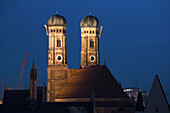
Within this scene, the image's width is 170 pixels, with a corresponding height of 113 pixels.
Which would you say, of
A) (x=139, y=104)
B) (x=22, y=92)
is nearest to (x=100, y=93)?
(x=22, y=92)

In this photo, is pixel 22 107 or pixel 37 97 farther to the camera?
pixel 37 97

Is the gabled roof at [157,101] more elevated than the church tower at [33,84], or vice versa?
the church tower at [33,84]

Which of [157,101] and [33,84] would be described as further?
[33,84]

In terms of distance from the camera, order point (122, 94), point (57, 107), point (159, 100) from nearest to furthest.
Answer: point (159, 100), point (57, 107), point (122, 94)

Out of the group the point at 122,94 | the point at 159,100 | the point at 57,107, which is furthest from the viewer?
the point at 122,94

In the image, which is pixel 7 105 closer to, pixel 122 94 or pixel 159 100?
pixel 122 94

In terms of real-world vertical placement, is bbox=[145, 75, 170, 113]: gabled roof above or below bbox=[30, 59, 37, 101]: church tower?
below

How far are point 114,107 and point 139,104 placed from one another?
37.5m

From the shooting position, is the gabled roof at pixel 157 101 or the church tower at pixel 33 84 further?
the church tower at pixel 33 84

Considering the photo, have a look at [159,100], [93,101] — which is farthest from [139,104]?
[93,101]

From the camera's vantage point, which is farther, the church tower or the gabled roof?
the church tower

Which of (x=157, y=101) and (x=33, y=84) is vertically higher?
(x=33, y=84)

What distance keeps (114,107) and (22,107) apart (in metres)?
21.8

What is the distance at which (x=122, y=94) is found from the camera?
196250 millimetres
